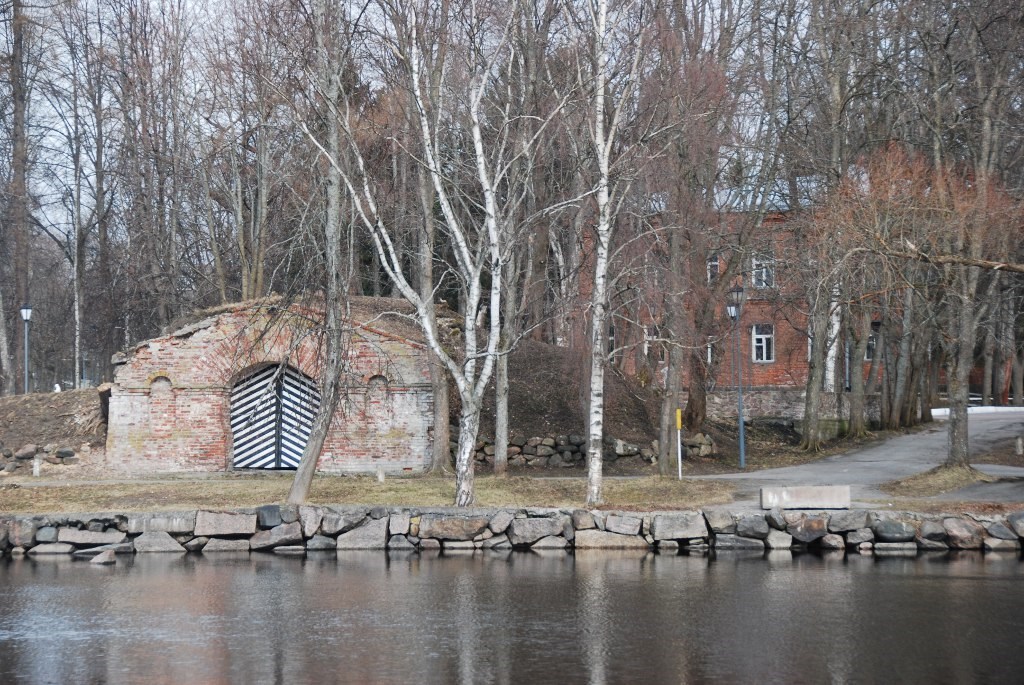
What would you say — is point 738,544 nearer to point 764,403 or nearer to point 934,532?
point 934,532

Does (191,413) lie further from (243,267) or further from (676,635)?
(676,635)

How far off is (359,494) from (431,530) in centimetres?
301

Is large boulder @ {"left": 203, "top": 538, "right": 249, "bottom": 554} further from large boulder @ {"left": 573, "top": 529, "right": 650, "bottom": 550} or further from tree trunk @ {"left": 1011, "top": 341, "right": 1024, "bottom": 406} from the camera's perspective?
tree trunk @ {"left": 1011, "top": 341, "right": 1024, "bottom": 406}

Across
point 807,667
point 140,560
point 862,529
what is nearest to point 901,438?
point 862,529

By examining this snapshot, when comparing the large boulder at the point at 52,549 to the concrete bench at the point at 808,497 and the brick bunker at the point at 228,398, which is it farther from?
the concrete bench at the point at 808,497

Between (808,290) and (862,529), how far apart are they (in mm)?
12547

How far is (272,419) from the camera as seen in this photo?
93.1 ft

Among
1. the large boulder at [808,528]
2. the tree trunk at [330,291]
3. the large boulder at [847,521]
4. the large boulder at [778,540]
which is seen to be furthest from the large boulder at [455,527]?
the large boulder at [847,521]

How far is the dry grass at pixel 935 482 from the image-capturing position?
22547 millimetres

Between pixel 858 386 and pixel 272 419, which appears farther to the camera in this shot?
pixel 858 386

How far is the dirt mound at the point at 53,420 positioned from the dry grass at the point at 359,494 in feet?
19.7

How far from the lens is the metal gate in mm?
28109

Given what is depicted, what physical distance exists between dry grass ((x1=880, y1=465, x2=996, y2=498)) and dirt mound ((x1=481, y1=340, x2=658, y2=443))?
8130 mm

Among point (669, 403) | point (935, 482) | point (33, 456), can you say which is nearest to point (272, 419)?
point (33, 456)
